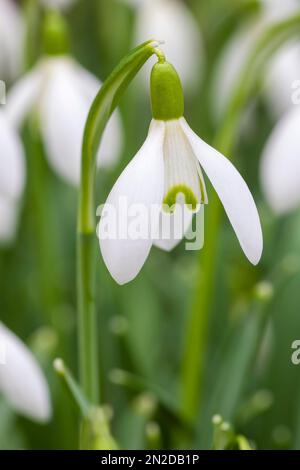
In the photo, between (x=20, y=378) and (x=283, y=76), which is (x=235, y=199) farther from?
(x=283, y=76)

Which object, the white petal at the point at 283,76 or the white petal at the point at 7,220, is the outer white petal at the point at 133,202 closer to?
the white petal at the point at 7,220

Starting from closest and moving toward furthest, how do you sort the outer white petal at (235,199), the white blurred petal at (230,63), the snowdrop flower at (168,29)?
1. the outer white petal at (235,199)
2. the white blurred petal at (230,63)
3. the snowdrop flower at (168,29)

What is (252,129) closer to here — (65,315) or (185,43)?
(185,43)

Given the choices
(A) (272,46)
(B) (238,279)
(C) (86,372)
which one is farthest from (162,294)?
(C) (86,372)

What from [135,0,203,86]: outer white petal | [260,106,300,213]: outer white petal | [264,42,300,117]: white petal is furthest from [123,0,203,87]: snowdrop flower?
[260,106,300,213]: outer white petal

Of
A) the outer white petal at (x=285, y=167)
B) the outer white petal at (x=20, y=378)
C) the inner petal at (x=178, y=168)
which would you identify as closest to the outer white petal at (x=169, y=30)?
the outer white petal at (x=285, y=167)
